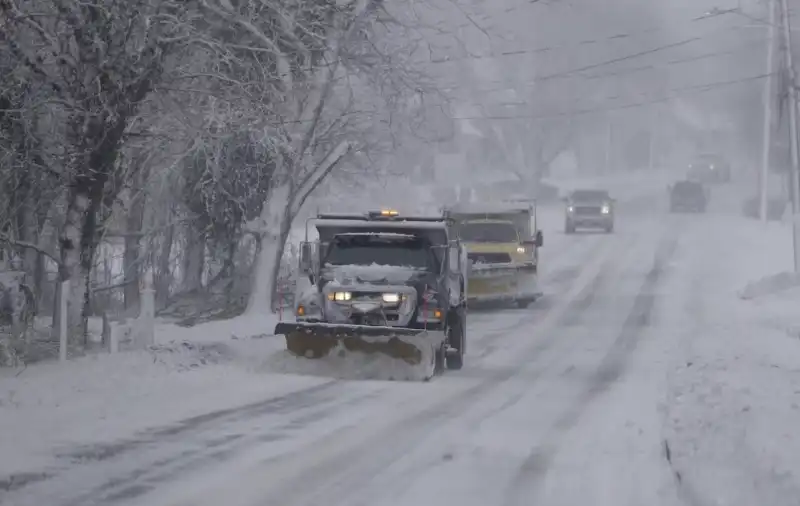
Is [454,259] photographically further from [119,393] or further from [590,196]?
[590,196]

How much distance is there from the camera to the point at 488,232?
2942 centimetres

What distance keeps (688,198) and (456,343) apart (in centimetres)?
4773

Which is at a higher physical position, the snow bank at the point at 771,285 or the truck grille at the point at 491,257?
the truck grille at the point at 491,257

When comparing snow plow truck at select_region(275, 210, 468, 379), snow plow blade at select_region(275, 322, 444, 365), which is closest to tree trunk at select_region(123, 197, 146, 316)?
snow plow truck at select_region(275, 210, 468, 379)

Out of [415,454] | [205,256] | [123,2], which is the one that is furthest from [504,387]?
[205,256]

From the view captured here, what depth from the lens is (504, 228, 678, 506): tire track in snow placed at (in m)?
9.24

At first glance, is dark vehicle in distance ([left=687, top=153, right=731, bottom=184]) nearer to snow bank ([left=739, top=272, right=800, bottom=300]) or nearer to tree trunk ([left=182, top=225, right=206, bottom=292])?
snow bank ([left=739, top=272, right=800, bottom=300])

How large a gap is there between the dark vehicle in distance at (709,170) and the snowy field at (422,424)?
203ft

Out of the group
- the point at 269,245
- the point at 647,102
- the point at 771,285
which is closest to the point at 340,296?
the point at 269,245

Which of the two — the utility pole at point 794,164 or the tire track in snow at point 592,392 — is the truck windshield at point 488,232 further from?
the utility pole at point 794,164

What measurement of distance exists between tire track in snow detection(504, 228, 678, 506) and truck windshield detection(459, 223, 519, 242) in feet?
10.7

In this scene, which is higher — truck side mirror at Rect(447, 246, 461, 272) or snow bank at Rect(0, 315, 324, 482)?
truck side mirror at Rect(447, 246, 461, 272)

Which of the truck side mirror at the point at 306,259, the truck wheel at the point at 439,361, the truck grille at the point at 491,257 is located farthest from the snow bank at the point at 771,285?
the truck side mirror at the point at 306,259

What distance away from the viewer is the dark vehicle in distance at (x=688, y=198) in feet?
208
